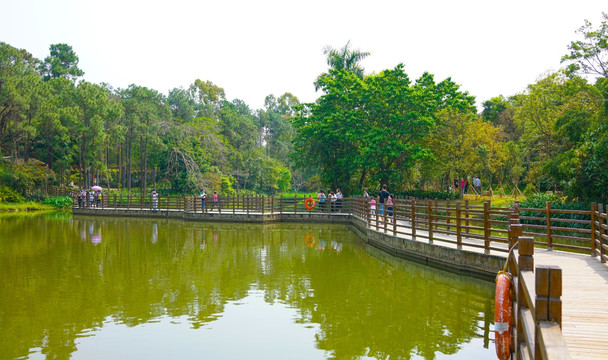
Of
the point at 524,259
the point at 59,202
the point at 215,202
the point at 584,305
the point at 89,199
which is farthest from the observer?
the point at 59,202

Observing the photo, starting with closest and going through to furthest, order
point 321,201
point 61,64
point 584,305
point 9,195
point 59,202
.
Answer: point 584,305 < point 321,201 < point 9,195 < point 59,202 < point 61,64

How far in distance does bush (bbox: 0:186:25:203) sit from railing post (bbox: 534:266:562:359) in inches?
1742

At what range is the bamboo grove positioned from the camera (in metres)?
22.6

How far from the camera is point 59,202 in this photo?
42.2 metres

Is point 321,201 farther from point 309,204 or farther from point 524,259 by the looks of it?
point 524,259

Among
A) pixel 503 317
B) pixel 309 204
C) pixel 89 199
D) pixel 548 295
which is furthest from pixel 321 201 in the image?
pixel 548 295

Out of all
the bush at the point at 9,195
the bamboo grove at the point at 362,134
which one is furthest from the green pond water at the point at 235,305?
the bush at the point at 9,195

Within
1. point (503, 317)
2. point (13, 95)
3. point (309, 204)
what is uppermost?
point (13, 95)

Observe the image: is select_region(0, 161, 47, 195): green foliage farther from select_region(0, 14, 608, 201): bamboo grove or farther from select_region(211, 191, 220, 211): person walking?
select_region(211, 191, 220, 211): person walking

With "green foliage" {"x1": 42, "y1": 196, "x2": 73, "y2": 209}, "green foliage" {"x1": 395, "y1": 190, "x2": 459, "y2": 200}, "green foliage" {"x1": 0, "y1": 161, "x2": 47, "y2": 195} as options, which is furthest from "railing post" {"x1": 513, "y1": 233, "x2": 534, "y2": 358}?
"green foliage" {"x1": 0, "y1": 161, "x2": 47, "y2": 195}

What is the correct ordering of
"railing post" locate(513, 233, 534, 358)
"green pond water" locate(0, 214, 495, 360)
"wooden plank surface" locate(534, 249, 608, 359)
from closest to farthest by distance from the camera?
"wooden plank surface" locate(534, 249, 608, 359) → "railing post" locate(513, 233, 534, 358) → "green pond water" locate(0, 214, 495, 360)

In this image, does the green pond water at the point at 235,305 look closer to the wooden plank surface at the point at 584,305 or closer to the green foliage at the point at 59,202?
the wooden plank surface at the point at 584,305

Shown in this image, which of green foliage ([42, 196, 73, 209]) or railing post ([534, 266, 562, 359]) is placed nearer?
railing post ([534, 266, 562, 359])

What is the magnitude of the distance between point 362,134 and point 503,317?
27.5 metres
